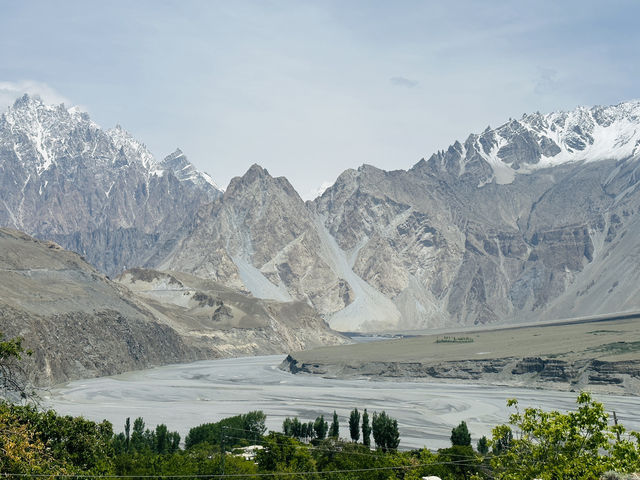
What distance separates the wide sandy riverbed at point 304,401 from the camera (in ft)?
400

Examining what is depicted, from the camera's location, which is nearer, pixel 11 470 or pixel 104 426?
pixel 11 470

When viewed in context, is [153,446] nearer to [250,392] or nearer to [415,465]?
[415,465]

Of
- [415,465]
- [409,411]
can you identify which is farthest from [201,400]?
[415,465]

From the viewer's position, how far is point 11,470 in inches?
1270

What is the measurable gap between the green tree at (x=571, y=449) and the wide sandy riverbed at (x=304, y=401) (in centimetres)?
7031

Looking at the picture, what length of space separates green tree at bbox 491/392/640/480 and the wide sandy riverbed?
70.3 m

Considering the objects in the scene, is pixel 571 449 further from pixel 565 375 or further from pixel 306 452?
pixel 565 375

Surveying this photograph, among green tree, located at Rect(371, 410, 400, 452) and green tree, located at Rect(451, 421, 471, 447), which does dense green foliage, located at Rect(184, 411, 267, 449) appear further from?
green tree, located at Rect(451, 421, 471, 447)

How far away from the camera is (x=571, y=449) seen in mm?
30781

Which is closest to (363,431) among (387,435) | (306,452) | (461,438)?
(387,435)

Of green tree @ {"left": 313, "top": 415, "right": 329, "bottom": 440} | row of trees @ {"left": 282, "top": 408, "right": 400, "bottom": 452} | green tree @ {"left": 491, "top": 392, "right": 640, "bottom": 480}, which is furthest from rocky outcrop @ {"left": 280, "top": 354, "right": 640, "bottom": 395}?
green tree @ {"left": 491, "top": 392, "right": 640, "bottom": 480}

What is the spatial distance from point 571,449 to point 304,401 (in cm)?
12551

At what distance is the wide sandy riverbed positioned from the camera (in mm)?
122062

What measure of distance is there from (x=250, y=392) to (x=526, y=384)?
65.2m
